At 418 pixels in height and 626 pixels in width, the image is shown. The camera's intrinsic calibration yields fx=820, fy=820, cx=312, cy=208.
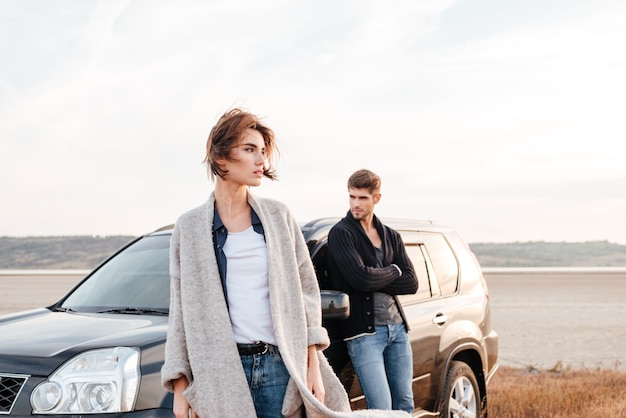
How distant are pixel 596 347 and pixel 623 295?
15.7 m

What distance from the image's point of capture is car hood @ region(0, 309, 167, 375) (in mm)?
4012

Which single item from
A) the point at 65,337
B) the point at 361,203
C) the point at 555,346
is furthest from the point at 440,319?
the point at 555,346

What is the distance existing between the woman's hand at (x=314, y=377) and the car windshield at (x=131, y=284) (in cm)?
175

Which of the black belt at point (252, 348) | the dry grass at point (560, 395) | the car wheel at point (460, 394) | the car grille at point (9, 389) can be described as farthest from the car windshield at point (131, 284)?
the dry grass at point (560, 395)

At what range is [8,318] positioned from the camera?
17.0ft

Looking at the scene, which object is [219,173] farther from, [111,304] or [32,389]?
[111,304]

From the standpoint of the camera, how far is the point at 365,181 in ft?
16.8

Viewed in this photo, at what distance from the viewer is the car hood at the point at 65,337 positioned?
13.2 ft

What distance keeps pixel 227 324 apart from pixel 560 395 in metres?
6.09

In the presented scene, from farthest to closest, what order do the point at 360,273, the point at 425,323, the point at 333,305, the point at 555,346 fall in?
1. the point at 555,346
2. the point at 425,323
3. the point at 360,273
4. the point at 333,305

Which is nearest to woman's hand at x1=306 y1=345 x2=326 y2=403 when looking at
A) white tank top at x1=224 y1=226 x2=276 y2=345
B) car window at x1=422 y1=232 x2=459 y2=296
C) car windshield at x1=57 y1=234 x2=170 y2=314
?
white tank top at x1=224 y1=226 x2=276 y2=345

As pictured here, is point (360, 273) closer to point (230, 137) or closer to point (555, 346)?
point (230, 137)

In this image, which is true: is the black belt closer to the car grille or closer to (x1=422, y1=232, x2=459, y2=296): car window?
the car grille

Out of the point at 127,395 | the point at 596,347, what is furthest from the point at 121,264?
the point at 596,347
